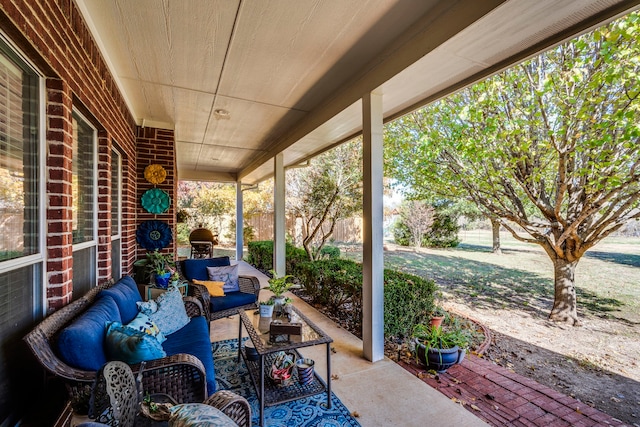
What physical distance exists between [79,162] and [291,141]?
283 centimetres

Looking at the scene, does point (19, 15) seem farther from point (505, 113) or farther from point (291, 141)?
point (505, 113)

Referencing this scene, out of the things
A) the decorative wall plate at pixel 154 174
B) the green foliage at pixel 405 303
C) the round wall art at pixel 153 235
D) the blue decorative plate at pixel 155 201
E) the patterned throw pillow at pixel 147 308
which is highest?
the decorative wall plate at pixel 154 174

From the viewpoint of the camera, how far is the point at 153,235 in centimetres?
425

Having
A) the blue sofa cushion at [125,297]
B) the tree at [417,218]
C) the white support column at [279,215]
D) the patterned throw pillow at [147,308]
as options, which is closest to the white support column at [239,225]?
the white support column at [279,215]

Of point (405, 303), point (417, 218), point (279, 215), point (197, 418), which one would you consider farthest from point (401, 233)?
point (197, 418)

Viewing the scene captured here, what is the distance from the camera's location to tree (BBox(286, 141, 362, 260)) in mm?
6234

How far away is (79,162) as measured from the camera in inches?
92.0

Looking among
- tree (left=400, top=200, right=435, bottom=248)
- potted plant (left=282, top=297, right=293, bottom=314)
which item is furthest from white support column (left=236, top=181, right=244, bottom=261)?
potted plant (left=282, top=297, right=293, bottom=314)

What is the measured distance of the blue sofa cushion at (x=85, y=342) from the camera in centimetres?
139

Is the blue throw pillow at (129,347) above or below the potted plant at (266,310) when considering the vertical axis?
above

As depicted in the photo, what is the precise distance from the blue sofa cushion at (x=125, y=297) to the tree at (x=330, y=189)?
13.6 feet

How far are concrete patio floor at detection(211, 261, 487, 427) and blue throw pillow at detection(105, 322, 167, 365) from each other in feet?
4.63

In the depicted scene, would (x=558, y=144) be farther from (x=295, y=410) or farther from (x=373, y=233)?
(x=295, y=410)

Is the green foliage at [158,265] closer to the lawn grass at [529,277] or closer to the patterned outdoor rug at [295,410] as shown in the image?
the patterned outdoor rug at [295,410]
